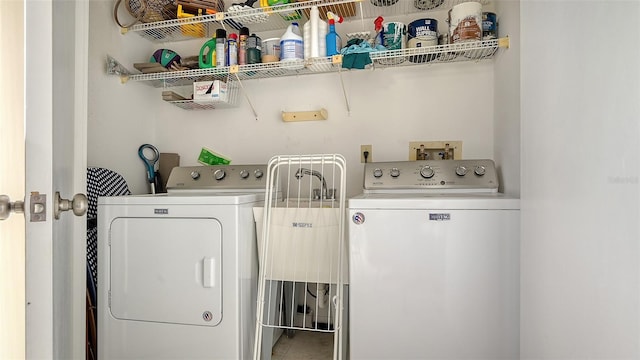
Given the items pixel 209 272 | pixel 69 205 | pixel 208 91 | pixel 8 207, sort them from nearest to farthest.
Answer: pixel 8 207 → pixel 69 205 → pixel 209 272 → pixel 208 91

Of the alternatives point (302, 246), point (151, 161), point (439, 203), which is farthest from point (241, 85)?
point (439, 203)

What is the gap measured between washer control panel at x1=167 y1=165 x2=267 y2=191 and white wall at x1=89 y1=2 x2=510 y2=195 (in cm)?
31

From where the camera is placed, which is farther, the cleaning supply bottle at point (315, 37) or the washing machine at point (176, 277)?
the cleaning supply bottle at point (315, 37)

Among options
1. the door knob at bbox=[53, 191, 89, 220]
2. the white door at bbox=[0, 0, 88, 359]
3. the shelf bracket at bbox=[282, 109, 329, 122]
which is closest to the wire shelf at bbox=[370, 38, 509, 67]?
the shelf bracket at bbox=[282, 109, 329, 122]

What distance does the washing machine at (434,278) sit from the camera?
1335mm

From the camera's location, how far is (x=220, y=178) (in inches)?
83.5

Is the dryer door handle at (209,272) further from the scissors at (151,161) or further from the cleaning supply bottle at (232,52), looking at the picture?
A: the cleaning supply bottle at (232,52)

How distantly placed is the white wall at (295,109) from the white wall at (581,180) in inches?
34.3

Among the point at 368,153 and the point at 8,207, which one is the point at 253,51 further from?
the point at 8,207

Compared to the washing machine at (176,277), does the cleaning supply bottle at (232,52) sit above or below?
above

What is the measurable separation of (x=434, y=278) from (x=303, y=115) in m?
1.42

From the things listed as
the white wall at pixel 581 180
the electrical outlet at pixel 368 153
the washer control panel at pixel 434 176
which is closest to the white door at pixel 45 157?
the white wall at pixel 581 180

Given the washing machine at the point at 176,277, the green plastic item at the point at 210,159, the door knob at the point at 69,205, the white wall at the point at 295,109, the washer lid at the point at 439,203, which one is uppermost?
the white wall at the point at 295,109

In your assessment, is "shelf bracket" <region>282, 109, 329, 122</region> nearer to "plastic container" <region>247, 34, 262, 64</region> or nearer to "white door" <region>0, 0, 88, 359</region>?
A: "plastic container" <region>247, 34, 262, 64</region>
